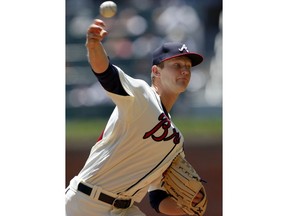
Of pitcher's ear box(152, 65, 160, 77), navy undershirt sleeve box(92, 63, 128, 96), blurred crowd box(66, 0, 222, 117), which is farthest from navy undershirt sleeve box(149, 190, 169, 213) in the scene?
blurred crowd box(66, 0, 222, 117)

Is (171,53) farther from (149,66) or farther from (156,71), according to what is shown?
(149,66)

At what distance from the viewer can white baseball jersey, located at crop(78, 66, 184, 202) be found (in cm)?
285

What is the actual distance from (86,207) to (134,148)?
1.26ft

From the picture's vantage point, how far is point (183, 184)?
3115 mm

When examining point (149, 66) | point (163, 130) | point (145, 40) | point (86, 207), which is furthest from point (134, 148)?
point (145, 40)

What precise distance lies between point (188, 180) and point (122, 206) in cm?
40

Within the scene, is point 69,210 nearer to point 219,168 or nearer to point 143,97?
point 143,97

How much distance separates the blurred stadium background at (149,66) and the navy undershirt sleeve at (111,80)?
194 inches

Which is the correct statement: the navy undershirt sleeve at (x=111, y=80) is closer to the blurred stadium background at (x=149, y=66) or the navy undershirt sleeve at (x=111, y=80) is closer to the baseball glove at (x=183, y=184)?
the baseball glove at (x=183, y=184)

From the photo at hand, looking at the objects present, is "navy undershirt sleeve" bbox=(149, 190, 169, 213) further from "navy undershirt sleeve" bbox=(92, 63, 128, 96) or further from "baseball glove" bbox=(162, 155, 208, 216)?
"navy undershirt sleeve" bbox=(92, 63, 128, 96)

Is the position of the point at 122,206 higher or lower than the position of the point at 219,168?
higher
